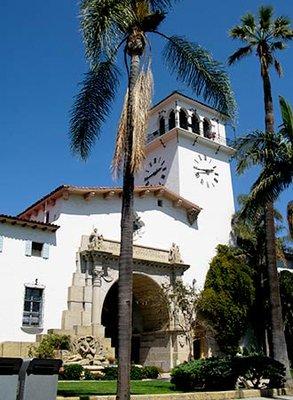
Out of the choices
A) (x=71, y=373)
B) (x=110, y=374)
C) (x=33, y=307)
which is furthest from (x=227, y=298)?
(x=71, y=373)

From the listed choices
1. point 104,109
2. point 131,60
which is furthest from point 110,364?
point 131,60

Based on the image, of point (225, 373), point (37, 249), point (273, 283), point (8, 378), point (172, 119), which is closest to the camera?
point (8, 378)

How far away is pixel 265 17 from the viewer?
2484 cm

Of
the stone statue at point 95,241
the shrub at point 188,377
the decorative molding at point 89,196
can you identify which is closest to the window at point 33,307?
the stone statue at point 95,241

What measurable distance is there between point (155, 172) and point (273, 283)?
24113 millimetres

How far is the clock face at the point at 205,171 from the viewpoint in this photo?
40472mm

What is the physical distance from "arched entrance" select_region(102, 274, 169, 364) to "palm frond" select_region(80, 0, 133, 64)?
829 inches

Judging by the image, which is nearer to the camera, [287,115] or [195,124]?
[287,115]

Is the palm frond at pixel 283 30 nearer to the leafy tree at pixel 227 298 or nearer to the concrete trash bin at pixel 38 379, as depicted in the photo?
the leafy tree at pixel 227 298

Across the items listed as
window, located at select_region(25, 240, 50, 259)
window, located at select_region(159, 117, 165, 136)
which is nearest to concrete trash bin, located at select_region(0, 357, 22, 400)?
window, located at select_region(25, 240, 50, 259)

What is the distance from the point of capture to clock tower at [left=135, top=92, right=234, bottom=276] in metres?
38.9

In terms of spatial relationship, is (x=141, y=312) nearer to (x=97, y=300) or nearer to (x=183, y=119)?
(x=97, y=300)

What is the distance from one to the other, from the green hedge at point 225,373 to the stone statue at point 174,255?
16.2m

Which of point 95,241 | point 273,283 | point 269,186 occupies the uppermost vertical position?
point 95,241
